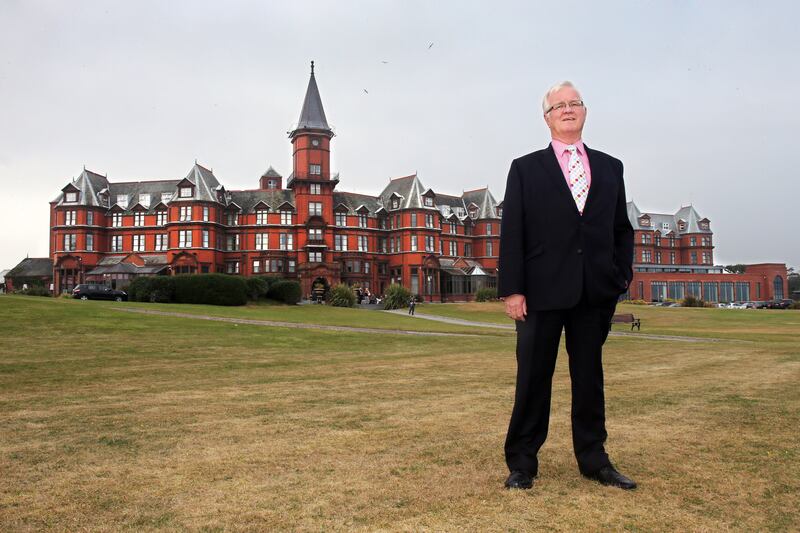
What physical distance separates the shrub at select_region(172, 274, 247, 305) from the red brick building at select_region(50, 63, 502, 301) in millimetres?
20301

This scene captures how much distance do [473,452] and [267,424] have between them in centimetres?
220

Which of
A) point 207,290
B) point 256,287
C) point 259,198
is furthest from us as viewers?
point 259,198

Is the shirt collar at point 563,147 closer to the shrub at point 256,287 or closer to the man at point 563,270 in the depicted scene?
the man at point 563,270

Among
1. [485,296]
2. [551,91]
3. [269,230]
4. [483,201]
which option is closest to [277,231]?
[269,230]

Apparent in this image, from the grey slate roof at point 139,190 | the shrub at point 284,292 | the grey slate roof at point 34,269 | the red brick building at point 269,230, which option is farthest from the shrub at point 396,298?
the grey slate roof at point 34,269

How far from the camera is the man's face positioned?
4.76 meters

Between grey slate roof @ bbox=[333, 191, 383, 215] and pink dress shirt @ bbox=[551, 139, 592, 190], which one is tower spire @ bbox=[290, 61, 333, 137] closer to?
grey slate roof @ bbox=[333, 191, 383, 215]

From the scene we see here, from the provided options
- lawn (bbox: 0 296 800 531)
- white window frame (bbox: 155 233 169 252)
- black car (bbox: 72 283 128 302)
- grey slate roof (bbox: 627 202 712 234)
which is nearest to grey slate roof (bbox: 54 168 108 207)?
white window frame (bbox: 155 233 169 252)

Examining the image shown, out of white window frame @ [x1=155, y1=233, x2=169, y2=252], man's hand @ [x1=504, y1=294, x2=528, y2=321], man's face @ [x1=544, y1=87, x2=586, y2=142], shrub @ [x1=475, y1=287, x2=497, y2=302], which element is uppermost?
white window frame @ [x1=155, y1=233, x2=169, y2=252]

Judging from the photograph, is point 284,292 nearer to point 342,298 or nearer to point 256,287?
point 256,287

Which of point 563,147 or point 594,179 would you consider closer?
point 594,179

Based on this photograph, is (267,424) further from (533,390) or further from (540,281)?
(540,281)

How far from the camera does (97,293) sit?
147 feet

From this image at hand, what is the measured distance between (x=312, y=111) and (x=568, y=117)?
70.0 m
